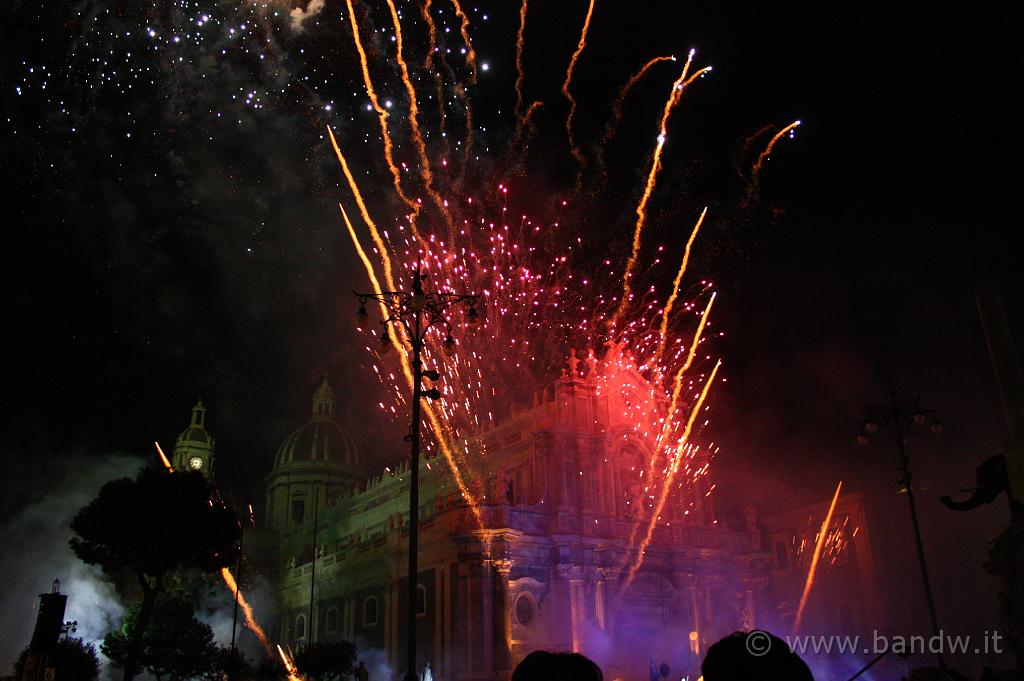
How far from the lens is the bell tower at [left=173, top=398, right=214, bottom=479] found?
73.8 meters

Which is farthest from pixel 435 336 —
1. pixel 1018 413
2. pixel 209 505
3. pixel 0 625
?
pixel 0 625

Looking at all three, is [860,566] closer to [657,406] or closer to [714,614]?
[714,614]

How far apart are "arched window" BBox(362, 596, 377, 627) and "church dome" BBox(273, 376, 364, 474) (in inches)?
1292

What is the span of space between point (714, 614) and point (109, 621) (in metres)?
42.7

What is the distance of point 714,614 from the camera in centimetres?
4275

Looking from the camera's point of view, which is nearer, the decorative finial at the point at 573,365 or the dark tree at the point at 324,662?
the dark tree at the point at 324,662

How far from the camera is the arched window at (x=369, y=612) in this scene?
141ft

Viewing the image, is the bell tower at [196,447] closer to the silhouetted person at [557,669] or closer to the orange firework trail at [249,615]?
the orange firework trail at [249,615]

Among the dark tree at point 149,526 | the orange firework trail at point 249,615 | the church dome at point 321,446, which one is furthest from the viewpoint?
the church dome at point 321,446

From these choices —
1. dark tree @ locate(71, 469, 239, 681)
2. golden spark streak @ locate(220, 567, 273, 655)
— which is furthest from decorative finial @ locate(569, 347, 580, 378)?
golden spark streak @ locate(220, 567, 273, 655)

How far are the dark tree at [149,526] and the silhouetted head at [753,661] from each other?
32.1 meters

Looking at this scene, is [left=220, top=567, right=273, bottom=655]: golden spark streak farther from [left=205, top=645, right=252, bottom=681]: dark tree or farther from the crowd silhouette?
the crowd silhouette

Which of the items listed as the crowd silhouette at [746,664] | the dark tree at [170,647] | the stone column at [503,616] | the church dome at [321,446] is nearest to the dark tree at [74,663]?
the dark tree at [170,647]

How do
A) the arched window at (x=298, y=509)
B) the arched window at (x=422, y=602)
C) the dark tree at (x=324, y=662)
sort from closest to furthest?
1. the dark tree at (x=324, y=662)
2. the arched window at (x=422, y=602)
3. the arched window at (x=298, y=509)
